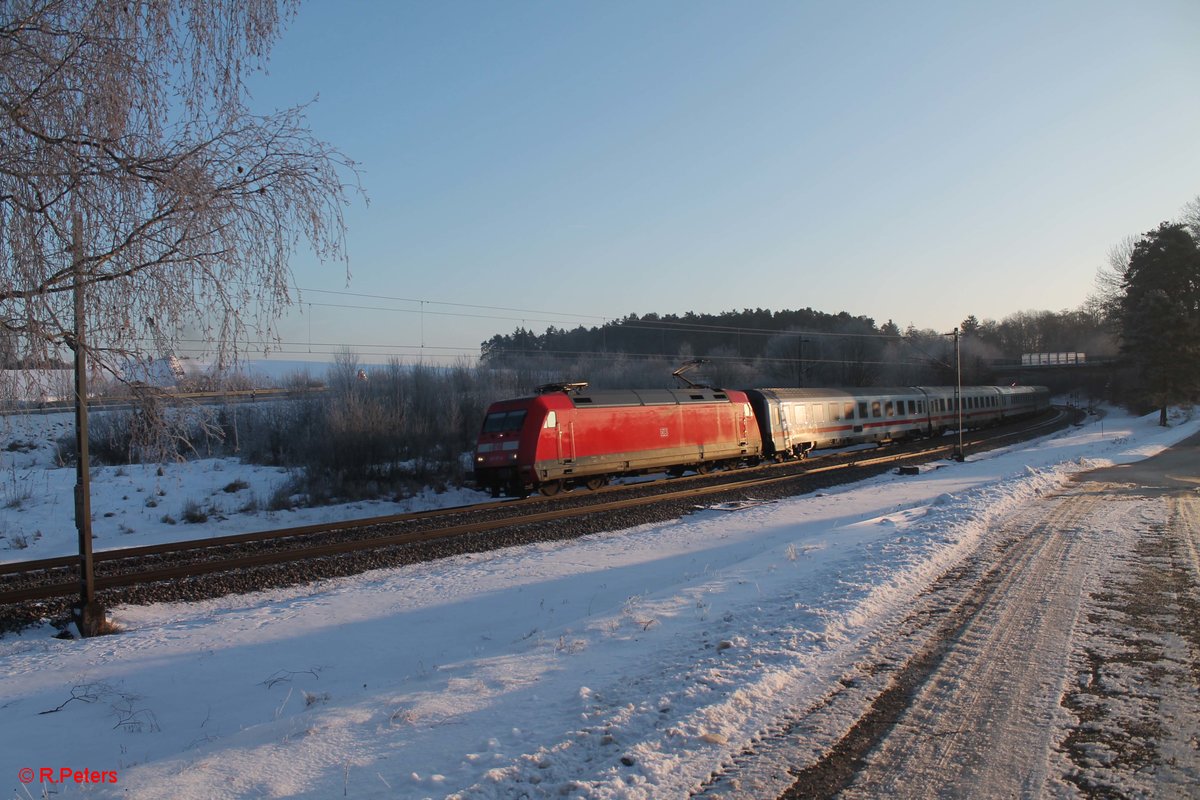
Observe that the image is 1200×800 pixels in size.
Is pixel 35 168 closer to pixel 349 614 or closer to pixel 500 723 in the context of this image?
pixel 500 723

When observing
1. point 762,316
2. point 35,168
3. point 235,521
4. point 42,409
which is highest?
point 762,316

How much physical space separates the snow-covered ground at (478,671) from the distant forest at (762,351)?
86.1ft

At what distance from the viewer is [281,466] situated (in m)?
28.4

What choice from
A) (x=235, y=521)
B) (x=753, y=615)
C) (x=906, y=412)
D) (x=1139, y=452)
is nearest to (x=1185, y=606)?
(x=753, y=615)

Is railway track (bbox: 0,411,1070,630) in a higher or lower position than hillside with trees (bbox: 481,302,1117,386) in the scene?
lower

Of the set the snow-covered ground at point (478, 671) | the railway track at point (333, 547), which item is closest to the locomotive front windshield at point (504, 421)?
the railway track at point (333, 547)

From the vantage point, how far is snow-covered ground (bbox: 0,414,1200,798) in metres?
4.37

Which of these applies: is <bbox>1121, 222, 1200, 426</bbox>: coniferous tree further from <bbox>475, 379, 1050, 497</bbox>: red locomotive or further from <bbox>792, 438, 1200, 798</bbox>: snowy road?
<bbox>792, 438, 1200, 798</bbox>: snowy road

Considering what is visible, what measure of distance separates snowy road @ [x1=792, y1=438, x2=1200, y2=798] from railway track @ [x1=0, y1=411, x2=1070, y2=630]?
344 inches

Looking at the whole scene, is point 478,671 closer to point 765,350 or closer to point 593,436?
point 593,436

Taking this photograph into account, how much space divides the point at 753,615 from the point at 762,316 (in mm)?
100376

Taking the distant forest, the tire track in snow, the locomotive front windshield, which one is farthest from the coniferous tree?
the tire track in snow

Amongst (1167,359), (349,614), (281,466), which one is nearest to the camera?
(349,614)

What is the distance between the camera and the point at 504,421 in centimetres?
2095
